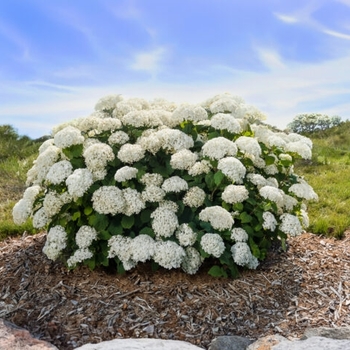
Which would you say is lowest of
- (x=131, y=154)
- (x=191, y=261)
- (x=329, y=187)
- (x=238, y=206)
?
(x=191, y=261)

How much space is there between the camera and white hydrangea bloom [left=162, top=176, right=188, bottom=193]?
5.45 m

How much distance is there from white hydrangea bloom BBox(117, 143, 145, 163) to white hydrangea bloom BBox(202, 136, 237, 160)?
0.73 m

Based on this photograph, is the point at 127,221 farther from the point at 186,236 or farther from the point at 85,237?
the point at 186,236

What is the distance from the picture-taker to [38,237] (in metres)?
7.59

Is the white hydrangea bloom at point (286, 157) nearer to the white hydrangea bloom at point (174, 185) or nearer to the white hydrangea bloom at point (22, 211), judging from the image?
the white hydrangea bloom at point (174, 185)

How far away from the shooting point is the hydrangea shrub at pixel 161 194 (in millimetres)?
5469

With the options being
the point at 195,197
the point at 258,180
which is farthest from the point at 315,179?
the point at 195,197

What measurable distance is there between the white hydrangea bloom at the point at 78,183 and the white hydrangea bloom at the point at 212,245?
1.38m

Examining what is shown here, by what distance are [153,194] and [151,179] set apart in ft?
0.66

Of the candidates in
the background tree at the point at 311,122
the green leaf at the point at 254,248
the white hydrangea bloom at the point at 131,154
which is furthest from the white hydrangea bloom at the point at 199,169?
the background tree at the point at 311,122

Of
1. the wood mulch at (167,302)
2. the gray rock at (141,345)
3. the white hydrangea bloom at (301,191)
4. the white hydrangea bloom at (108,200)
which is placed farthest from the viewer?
the white hydrangea bloom at (301,191)

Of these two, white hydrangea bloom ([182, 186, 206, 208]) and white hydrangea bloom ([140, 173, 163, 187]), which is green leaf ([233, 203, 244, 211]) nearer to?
white hydrangea bloom ([182, 186, 206, 208])

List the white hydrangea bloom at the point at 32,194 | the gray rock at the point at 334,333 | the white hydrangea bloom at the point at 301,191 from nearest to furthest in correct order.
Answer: the gray rock at the point at 334,333
the white hydrangea bloom at the point at 301,191
the white hydrangea bloom at the point at 32,194

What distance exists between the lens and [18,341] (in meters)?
4.29
